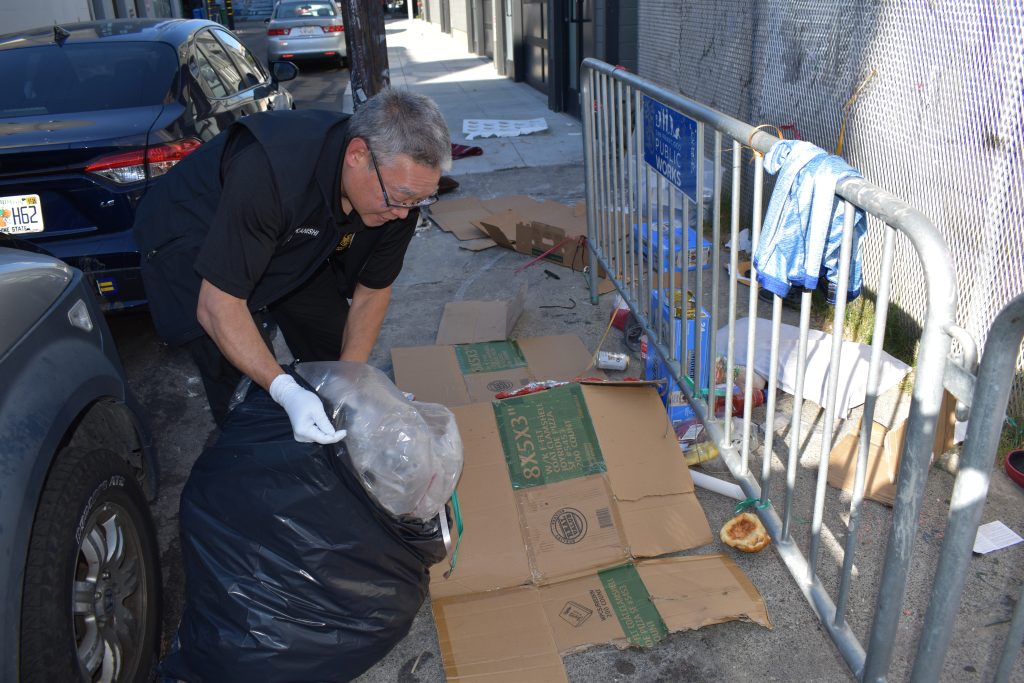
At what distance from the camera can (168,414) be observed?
384 centimetres

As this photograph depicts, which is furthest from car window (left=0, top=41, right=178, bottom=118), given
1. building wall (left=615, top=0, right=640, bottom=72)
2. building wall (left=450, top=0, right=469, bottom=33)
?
building wall (left=450, top=0, right=469, bottom=33)

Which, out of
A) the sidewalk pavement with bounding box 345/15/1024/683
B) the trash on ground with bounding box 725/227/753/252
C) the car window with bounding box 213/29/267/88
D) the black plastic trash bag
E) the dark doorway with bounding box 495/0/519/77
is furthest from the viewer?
the dark doorway with bounding box 495/0/519/77

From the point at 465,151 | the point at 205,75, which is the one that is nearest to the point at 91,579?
the point at 205,75

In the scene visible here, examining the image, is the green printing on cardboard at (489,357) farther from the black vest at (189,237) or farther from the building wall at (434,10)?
the building wall at (434,10)

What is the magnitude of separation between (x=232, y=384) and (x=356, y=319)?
511 mm

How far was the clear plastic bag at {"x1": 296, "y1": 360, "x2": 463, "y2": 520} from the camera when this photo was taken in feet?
7.30

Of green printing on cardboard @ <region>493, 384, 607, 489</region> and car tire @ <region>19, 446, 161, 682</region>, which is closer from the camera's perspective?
car tire @ <region>19, 446, 161, 682</region>

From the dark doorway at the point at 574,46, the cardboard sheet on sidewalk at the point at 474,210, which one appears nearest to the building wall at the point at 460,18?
the dark doorway at the point at 574,46

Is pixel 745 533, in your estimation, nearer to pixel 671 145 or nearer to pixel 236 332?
pixel 671 145

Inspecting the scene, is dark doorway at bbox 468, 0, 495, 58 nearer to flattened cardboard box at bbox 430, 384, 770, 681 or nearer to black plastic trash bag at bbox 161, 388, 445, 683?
flattened cardboard box at bbox 430, 384, 770, 681

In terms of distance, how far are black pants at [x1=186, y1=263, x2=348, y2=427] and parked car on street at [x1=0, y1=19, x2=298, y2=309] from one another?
124 centimetres

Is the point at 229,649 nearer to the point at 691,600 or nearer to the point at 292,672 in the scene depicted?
the point at 292,672

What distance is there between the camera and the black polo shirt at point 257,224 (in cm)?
225

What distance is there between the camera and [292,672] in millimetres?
2088
